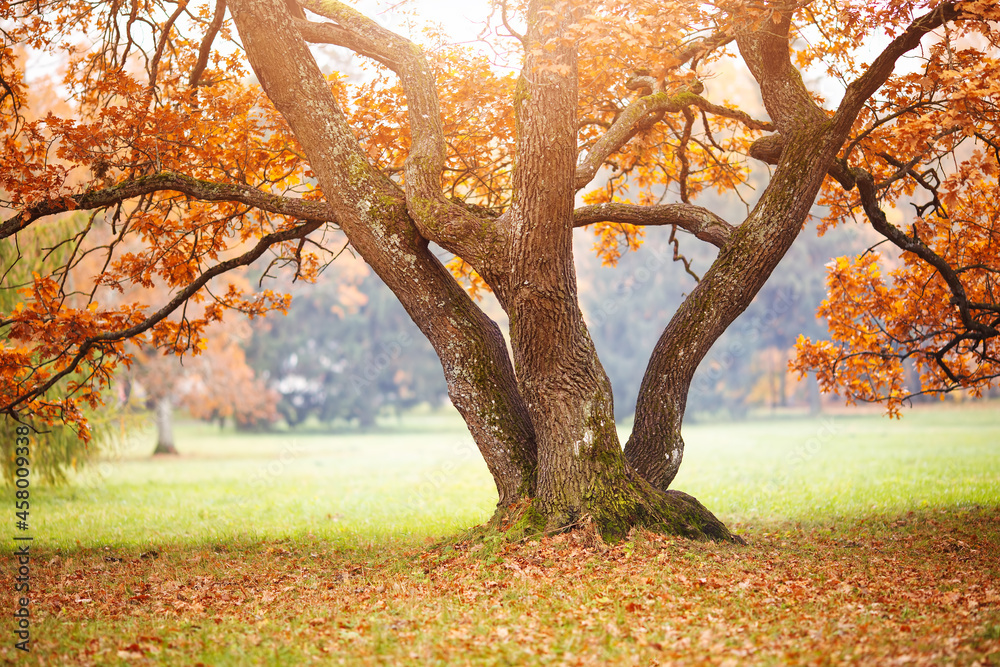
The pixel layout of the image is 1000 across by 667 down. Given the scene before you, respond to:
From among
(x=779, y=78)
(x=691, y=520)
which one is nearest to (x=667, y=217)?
(x=779, y=78)

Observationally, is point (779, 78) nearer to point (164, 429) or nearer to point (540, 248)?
point (540, 248)

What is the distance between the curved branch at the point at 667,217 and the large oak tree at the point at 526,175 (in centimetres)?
3

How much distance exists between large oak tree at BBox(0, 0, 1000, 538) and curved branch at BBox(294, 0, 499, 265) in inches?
0.9

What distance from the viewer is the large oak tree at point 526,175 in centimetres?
642

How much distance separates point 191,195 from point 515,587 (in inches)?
197

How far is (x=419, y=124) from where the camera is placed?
7102 millimetres

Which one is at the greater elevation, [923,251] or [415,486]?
[923,251]

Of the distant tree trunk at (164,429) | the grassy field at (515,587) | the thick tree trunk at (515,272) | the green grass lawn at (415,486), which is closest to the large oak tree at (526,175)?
the thick tree trunk at (515,272)

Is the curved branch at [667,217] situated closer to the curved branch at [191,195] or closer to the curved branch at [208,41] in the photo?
the curved branch at [191,195]

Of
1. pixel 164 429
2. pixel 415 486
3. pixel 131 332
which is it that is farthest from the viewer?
pixel 164 429

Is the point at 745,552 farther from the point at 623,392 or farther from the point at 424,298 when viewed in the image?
the point at 623,392

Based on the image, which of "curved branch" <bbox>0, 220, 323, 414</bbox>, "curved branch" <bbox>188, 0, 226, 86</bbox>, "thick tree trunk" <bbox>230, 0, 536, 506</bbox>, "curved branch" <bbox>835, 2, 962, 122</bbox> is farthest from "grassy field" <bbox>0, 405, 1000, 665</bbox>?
"curved branch" <bbox>188, 0, 226, 86</bbox>

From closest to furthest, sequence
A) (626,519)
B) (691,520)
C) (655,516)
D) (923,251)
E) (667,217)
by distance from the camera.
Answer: (626,519) → (655,516) → (691,520) → (923,251) → (667,217)

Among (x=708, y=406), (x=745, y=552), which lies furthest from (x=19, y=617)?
(x=708, y=406)
